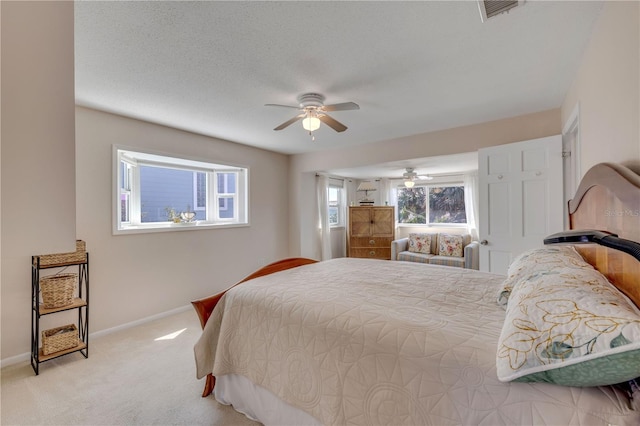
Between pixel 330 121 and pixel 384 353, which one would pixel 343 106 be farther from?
pixel 384 353

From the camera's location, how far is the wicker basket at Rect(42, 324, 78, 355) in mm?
2332

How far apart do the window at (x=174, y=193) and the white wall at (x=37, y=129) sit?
2632 mm

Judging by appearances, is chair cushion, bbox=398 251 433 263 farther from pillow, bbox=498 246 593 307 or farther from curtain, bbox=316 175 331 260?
pillow, bbox=498 246 593 307

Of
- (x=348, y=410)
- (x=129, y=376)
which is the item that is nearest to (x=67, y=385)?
(x=129, y=376)

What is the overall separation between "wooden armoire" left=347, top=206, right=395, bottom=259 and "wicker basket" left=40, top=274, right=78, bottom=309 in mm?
4582

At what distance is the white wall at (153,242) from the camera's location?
9.41ft

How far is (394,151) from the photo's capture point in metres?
3.98

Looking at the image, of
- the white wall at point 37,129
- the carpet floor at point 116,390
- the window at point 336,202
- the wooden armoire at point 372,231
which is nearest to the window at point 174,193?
the carpet floor at point 116,390

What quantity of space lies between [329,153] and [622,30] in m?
3.60

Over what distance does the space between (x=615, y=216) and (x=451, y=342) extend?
878 millimetres

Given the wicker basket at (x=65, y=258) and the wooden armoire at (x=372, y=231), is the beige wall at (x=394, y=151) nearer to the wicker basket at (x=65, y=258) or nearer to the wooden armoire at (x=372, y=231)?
the wooden armoire at (x=372, y=231)

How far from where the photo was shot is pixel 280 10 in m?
1.44

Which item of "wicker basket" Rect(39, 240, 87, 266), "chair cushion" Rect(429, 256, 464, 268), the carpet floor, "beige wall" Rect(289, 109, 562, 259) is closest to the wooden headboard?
"beige wall" Rect(289, 109, 562, 259)

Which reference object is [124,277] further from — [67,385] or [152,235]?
[67,385]
